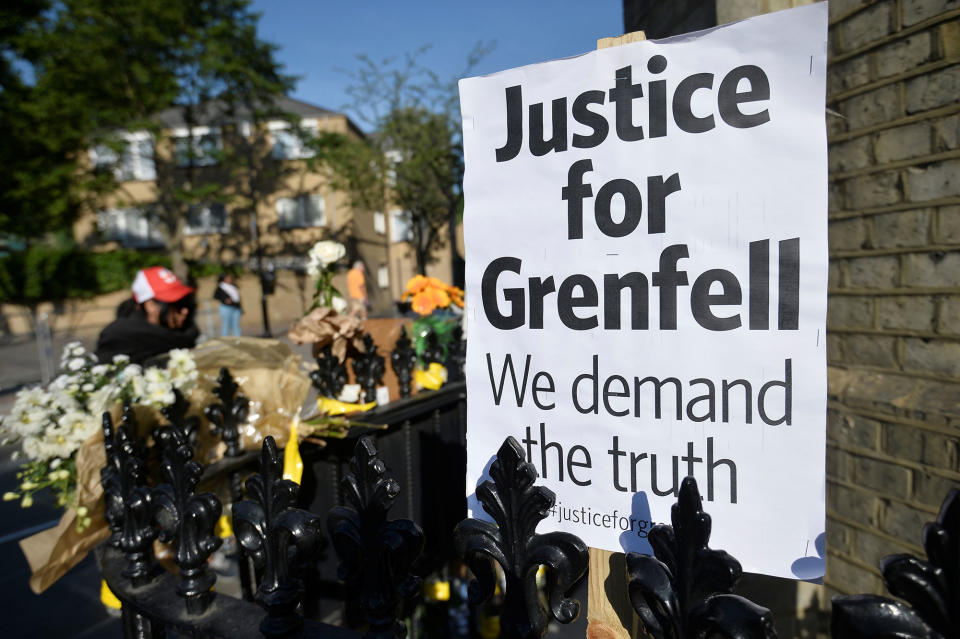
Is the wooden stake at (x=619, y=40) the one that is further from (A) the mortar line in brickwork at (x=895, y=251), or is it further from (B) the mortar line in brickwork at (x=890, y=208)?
(A) the mortar line in brickwork at (x=895, y=251)

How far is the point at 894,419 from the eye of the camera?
6.98 ft

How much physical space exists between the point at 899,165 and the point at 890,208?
0.53ft

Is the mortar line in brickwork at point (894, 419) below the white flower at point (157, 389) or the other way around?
below

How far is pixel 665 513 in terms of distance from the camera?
4.29ft

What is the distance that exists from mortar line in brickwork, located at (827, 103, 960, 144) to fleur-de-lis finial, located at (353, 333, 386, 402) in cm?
244

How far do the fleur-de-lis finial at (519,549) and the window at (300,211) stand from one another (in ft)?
90.9

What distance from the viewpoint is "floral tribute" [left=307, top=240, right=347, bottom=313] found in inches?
123

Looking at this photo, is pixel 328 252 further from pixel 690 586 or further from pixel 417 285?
pixel 690 586

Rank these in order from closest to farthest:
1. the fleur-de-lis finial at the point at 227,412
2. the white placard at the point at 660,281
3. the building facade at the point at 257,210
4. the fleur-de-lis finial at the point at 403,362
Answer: the white placard at the point at 660,281 < the fleur-de-lis finial at the point at 227,412 < the fleur-de-lis finial at the point at 403,362 < the building facade at the point at 257,210

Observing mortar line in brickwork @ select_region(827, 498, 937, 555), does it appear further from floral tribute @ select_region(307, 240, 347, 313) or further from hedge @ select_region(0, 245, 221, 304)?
hedge @ select_region(0, 245, 221, 304)

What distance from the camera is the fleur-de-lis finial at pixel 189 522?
1.38 metres

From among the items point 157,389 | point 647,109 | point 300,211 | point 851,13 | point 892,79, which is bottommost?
point 157,389

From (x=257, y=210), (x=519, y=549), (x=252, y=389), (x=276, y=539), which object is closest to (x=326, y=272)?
(x=252, y=389)

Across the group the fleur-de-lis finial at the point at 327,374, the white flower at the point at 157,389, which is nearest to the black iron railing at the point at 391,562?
the white flower at the point at 157,389
